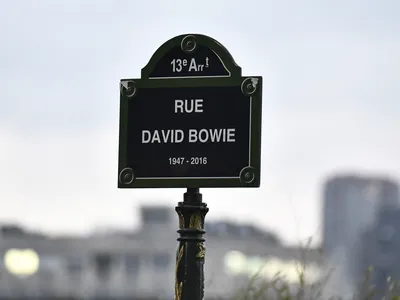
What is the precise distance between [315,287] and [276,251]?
15800 cm

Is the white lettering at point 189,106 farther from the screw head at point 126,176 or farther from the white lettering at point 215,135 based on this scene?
the screw head at point 126,176

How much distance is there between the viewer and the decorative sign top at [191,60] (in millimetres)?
10766

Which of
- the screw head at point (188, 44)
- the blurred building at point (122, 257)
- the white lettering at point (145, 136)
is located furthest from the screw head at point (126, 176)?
the blurred building at point (122, 257)

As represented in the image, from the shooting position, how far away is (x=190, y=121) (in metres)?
10.7

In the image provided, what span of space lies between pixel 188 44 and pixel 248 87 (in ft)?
1.83

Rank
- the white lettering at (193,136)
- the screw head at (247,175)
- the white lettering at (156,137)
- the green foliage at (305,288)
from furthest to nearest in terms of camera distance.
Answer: the green foliage at (305,288)
the white lettering at (156,137)
the white lettering at (193,136)
the screw head at (247,175)

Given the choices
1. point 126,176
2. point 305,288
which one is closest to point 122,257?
point 305,288

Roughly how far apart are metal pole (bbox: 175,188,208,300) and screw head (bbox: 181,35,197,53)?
40.5 inches

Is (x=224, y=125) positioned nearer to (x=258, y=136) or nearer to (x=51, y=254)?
(x=258, y=136)

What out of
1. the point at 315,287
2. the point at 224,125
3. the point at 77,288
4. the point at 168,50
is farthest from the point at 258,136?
the point at 77,288

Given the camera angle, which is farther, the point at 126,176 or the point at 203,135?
the point at 126,176

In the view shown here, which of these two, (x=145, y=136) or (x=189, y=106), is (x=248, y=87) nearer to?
(x=189, y=106)

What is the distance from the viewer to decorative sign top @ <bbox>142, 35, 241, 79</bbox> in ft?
35.3

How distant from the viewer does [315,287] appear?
49.6ft
